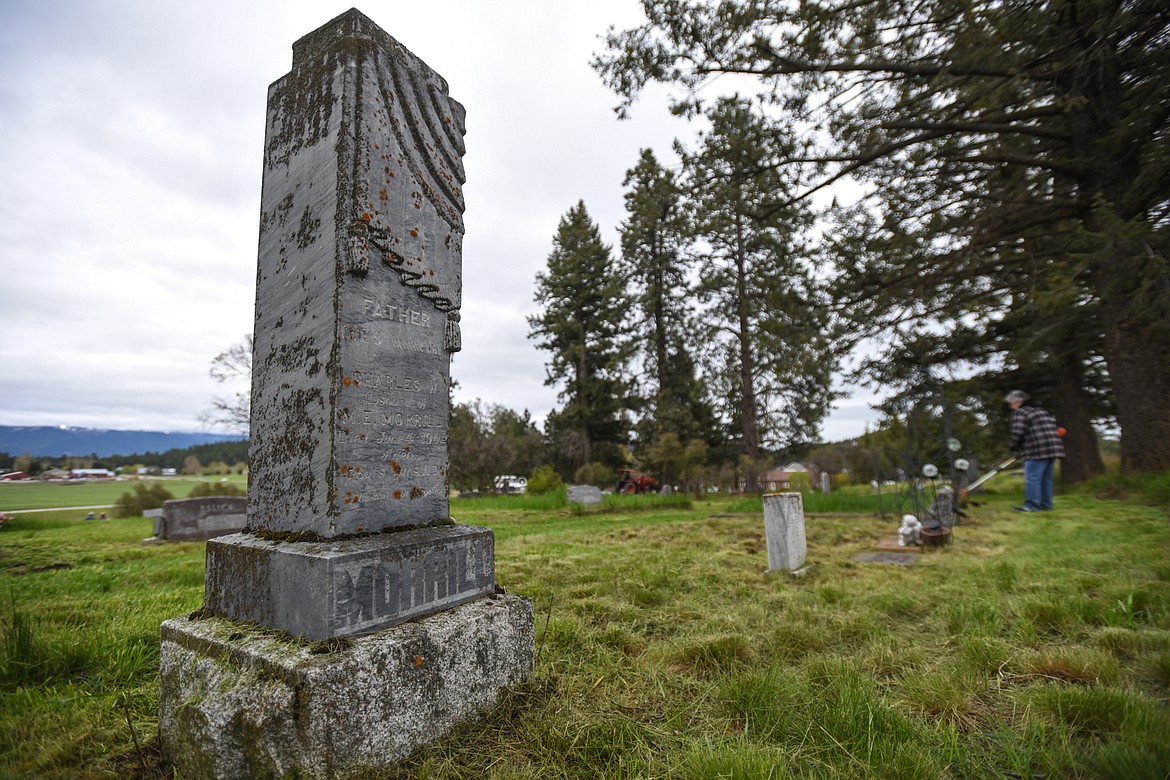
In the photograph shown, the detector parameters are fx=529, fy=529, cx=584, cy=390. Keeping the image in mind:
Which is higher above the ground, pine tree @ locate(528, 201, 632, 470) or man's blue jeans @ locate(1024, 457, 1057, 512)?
pine tree @ locate(528, 201, 632, 470)

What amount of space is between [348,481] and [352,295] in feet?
2.64

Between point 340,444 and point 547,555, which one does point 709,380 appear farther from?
point 340,444

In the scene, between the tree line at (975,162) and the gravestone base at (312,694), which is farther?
the tree line at (975,162)

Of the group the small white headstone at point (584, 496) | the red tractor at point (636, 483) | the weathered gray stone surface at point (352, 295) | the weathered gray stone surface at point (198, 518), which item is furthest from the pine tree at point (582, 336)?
the weathered gray stone surface at point (352, 295)

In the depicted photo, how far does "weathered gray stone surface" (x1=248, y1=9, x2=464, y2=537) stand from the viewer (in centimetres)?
228

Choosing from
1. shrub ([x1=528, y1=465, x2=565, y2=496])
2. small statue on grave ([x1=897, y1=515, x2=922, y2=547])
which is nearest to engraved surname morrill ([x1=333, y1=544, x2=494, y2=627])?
small statue on grave ([x1=897, y1=515, x2=922, y2=547])

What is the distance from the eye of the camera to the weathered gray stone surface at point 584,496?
13940 mm

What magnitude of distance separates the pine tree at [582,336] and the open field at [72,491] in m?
15.6

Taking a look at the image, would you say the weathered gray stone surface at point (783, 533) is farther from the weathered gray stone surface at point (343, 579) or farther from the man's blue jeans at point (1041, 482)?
the man's blue jeans at point (1041, 482)

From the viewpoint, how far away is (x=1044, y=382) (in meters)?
13.3

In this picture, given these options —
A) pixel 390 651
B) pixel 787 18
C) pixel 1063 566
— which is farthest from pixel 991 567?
pixel 787 18

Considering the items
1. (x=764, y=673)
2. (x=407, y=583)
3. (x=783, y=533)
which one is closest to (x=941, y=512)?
(x=783, y=533)

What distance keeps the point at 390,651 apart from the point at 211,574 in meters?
1.07

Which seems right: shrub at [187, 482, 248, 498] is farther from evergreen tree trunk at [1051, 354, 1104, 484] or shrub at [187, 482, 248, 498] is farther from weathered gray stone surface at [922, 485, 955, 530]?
evergreen tree trunk at [1051, 354, 1104, 484]
